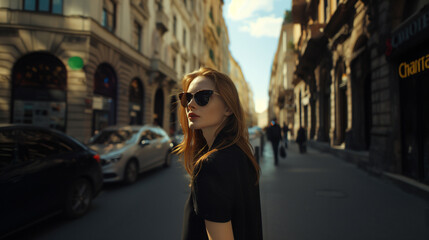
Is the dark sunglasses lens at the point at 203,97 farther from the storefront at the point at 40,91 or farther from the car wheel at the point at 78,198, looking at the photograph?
the storefront at the point at 40,91

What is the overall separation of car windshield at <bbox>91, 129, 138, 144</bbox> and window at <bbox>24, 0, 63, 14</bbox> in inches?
334

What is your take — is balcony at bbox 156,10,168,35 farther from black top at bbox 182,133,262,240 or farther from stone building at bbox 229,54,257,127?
stone building at bbox 229,54,257,127

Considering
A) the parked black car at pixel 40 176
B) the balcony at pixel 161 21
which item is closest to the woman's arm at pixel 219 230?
the parked black car at pixel 40 176

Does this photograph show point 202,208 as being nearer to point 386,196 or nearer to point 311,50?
point 386,196

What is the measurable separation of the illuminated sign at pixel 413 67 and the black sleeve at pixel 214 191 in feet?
22.9

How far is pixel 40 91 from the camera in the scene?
1252cm

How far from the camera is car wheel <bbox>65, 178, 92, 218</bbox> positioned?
4.16 m

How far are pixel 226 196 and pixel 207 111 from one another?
0.44m

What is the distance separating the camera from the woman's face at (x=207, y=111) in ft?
4.27

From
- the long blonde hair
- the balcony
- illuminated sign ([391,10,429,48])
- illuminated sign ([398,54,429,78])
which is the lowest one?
the long blonde hair

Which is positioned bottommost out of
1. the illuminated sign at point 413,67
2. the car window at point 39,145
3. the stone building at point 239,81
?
the car window at point 39,145

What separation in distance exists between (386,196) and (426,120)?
2163 mm

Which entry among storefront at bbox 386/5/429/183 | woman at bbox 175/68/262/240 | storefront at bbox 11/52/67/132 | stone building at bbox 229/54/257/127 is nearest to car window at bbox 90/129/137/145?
storefront at bbox 11/52/67/132

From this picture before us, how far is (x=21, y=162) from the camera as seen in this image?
133 inches
